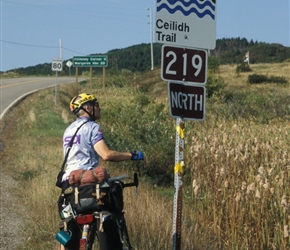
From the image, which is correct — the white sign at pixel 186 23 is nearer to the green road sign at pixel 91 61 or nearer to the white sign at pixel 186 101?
the white sign at pixel 186 101

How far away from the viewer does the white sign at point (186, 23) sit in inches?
200

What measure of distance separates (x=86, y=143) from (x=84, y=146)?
0.03 meters

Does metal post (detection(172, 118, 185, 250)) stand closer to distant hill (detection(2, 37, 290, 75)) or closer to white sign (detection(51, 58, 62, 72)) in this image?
white sign (detection(51, 58, 62, 72))

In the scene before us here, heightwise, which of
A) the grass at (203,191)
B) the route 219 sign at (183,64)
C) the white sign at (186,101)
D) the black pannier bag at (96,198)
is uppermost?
the route 219 sign at (183,64)

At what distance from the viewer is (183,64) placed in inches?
203

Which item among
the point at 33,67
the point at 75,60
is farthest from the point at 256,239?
the point at 33,67

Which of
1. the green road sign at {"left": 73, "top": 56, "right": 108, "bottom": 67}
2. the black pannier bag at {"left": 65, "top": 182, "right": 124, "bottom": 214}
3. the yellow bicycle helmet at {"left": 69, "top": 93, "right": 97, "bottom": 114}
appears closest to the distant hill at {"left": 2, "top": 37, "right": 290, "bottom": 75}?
the green road sign at {"left": 73, "top": 56, "right": 108, "bottom": 67}

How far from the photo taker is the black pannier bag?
486cm

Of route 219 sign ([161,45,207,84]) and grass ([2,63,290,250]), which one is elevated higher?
route 219 sign ([161,45,207,84])

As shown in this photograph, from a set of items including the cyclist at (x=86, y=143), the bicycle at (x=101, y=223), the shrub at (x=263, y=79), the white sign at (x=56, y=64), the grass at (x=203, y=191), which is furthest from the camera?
the shrub at (x=263, y=79)

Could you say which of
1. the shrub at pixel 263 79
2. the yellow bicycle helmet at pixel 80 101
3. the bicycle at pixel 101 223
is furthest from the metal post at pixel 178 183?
the shrub at pixel 263 79

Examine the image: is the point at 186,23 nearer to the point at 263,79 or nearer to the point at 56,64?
the point at 56,64

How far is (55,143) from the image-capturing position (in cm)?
1595

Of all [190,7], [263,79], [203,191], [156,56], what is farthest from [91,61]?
[156,56]
